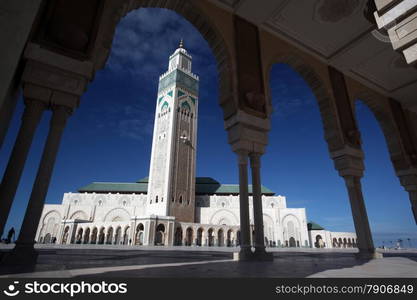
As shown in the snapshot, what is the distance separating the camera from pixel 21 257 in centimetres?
295

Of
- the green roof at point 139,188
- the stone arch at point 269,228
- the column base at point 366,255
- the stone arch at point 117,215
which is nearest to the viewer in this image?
the column base at point 366,255

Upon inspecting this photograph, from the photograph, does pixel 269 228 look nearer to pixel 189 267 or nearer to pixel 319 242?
pixel 319 242

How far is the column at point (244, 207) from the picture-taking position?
17.0 ft

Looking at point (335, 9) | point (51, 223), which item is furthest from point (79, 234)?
point (335, 9)

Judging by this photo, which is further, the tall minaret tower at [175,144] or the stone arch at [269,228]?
the stone arch at [269,228]

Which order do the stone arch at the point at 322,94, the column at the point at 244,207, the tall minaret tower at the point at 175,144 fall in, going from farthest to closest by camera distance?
the tall minaret tower at the point at 175,144
the stone arch at the point at 322,94
the column at the point at 244,207

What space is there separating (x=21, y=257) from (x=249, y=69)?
6167 millimetres

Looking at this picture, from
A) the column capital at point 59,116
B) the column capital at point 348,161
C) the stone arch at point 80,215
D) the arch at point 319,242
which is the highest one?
the stone arch at point 80,215

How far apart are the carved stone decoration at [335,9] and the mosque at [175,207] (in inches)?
1131

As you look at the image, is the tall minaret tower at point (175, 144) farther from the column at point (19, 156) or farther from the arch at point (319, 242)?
the column at point (19, 156)

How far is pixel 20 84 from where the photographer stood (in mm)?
3629

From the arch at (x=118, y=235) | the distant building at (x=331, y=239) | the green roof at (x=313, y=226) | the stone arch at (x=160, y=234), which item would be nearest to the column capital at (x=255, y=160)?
the stone arch at (x=160, y=234)

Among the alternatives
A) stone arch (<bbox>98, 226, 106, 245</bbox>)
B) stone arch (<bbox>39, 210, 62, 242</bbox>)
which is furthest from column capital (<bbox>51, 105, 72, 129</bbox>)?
stone arch (<bbox>39, 210, 62, 242</bbox>)

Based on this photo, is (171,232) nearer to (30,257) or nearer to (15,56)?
(30,257)
